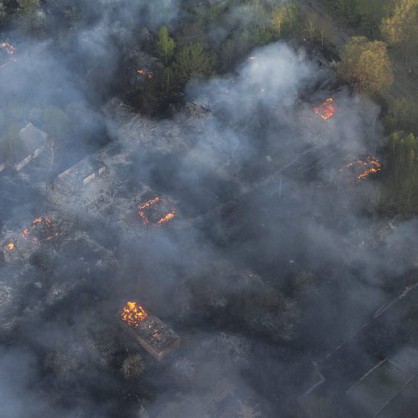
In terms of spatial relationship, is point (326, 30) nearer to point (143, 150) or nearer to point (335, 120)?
point (335, 120)

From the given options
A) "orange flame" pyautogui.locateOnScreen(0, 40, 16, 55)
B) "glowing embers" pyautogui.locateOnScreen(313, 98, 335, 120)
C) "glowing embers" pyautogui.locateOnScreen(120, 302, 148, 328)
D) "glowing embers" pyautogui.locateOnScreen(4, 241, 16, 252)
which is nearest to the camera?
"glowing embers" pyautogui.locateOnScreen(120, 302, 148, 328)

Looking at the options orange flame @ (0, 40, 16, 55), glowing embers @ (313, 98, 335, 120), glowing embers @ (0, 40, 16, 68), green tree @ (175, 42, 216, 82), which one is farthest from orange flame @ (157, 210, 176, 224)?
orange flame @ (0, 40, 16, 55)

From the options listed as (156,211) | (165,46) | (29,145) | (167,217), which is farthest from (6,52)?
(167,217)

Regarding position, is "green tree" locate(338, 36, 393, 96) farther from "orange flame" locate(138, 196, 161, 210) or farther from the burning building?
the burning building

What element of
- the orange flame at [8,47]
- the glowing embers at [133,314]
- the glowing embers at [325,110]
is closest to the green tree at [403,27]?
the glowing embers at [325,110]

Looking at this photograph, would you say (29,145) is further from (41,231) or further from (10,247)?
(10,247)

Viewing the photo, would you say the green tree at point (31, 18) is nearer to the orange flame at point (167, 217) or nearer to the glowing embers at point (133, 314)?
the orange flame at point (167, 217)
